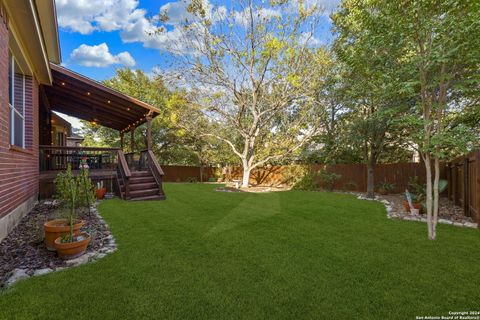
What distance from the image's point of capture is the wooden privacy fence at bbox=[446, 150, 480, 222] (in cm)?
546

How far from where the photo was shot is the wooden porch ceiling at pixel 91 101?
8.33 metres

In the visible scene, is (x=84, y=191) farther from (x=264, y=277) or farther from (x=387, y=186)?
(x=387, y=186)

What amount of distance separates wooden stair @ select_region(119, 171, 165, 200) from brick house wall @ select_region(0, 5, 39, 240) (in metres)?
2.73

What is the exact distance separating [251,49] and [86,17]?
9082 millimetres

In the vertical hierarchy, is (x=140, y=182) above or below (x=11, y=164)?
below

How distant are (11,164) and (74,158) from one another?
634cm

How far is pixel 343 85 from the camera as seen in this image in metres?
11.8

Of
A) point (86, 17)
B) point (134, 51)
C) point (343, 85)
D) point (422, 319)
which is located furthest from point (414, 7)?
point (134, 51)

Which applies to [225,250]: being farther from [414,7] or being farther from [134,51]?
[134,51]

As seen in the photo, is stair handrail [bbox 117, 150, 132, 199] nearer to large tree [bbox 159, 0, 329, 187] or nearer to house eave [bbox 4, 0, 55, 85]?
house eave [bbox 4, 0, 55, 85]

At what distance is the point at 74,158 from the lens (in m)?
10.2

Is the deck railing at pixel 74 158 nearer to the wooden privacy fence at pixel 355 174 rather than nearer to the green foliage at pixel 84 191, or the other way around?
the green foliage at pixel 84 191

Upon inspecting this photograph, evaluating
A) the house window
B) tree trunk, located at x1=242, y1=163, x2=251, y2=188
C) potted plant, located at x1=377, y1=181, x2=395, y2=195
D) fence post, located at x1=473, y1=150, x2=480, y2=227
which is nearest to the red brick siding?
the house window

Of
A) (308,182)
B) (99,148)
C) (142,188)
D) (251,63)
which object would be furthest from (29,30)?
(308,182)
